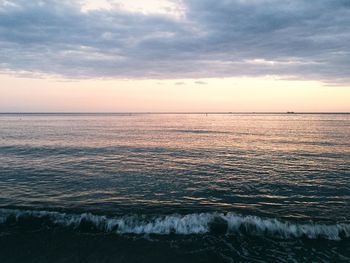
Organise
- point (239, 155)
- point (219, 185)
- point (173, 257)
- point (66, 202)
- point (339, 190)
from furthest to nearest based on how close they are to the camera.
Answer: point (239, 155) < point (219, 185) < point (339, 190) < point (66, 202) < point (173, 257)

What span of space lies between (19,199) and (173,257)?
1414 cm

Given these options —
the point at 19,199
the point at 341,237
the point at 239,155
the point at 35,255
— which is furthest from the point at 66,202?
the point at 239,155

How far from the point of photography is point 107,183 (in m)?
23.6

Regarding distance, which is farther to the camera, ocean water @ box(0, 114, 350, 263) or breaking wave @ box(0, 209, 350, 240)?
breaking wave @ box(0, 209, 350, 240)

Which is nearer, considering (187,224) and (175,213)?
(187,224)

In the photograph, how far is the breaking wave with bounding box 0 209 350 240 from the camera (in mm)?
14594

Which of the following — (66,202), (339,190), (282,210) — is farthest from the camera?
(339,190)

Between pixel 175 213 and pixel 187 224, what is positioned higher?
pixel 175 213

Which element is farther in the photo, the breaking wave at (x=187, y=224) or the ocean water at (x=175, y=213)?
the breaking wave at (x=187, y=224)

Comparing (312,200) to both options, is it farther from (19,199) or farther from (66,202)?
(19,199)

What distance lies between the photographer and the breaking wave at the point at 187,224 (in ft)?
47.9

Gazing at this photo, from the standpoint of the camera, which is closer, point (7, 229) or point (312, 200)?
point (7, 229)

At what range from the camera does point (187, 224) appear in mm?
15531

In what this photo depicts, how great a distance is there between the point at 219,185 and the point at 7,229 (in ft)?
54.2
